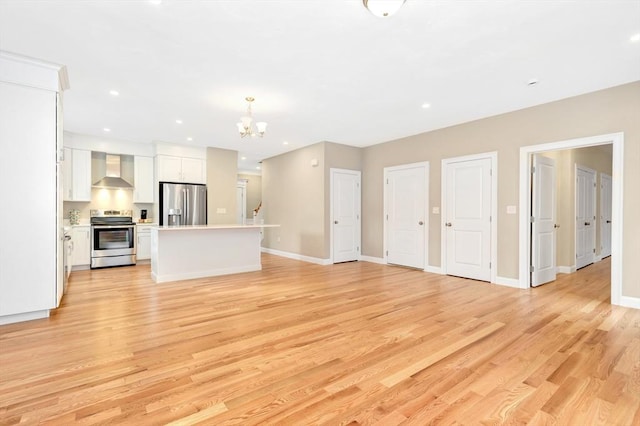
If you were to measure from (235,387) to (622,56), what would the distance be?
4677 millimetres

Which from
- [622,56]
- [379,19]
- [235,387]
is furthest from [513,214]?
[235,387]

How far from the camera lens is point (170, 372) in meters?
2.14

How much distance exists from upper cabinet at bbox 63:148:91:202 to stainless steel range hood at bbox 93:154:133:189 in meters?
0.26

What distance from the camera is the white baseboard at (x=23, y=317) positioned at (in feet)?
10.1

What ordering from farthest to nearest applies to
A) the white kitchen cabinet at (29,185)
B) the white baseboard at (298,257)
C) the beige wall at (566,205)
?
the white baseboard at (298,257) < the beige wall at (566,205) < the white kitchen cabinet at (29,185)

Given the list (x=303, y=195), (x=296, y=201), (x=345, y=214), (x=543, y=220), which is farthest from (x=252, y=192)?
(x=543, y=220)

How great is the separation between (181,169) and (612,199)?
7.67 metres

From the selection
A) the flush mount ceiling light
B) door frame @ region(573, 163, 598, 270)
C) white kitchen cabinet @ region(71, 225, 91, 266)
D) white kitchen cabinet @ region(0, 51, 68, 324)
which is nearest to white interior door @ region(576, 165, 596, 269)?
door frame @ region(573, 163, 598, 270)

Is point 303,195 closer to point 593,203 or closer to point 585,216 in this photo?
point 585,216

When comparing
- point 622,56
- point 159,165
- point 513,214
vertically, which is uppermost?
point 622,56

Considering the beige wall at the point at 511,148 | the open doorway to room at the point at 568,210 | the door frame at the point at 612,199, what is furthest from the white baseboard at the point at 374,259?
the open doorway to room at the point at 568,210

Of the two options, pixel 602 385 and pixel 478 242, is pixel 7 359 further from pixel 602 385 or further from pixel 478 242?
pixel 478 242

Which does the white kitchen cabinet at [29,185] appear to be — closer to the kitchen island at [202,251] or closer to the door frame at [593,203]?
the kitchen island at [202,251]

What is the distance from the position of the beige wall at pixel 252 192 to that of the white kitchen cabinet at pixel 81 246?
5.59 metres
